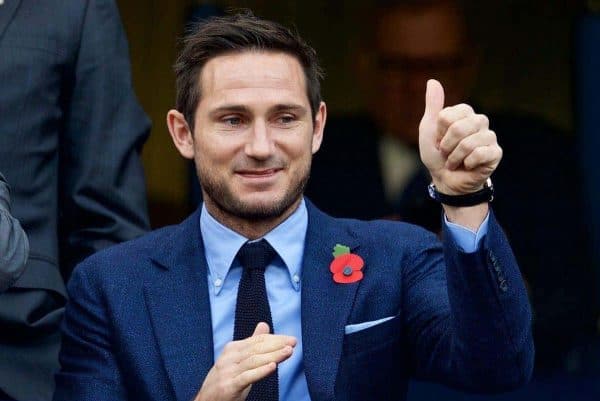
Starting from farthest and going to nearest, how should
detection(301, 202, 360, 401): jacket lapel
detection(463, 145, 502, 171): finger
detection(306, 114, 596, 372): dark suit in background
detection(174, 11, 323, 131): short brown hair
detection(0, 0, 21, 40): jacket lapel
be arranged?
detection(306, 114, 596, 372): dark suit in background
detection(0, 0, 21, 40): jacket lapel
detection(174, 11, 323, 131): short brown hair
detection(301, 202, 360, 401): jacket lapel
detection(463, 145, 502, 171): finger

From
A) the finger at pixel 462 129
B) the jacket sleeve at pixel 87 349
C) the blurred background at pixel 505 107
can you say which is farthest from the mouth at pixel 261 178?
the blurred background at pixel 505 107

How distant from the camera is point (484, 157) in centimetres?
286

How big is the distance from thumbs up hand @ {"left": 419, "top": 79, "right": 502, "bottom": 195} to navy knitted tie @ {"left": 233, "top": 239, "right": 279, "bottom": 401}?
1.85ft

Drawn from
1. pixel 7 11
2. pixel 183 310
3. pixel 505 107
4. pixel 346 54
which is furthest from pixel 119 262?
pixel 505 107

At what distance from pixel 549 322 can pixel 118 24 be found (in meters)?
1.57

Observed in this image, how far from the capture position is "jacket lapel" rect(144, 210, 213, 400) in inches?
133

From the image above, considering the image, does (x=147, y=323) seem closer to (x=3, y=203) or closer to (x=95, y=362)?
(x=95, y=362)

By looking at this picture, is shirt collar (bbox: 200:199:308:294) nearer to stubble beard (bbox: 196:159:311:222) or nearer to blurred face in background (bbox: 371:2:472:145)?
stubble beard (bbox: 196:159:311:222)

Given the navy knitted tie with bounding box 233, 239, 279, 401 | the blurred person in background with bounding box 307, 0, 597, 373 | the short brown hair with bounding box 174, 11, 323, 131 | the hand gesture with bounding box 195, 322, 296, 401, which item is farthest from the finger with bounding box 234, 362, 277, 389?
the blurred person in background with bounding box 307, 0, 597, 373

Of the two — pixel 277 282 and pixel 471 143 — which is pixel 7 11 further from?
pixel 471 143

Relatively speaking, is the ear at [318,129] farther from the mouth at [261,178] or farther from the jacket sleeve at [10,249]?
the jacket sleeve at [10,249]

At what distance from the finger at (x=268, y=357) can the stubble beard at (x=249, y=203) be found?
0.49 meters

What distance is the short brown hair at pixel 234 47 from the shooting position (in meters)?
3.60

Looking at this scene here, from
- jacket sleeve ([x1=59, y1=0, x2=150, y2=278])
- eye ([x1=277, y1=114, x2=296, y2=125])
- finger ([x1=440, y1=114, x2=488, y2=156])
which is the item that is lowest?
jacket sleeve ([x1=59, y1=0, x2=150, y2=278])
